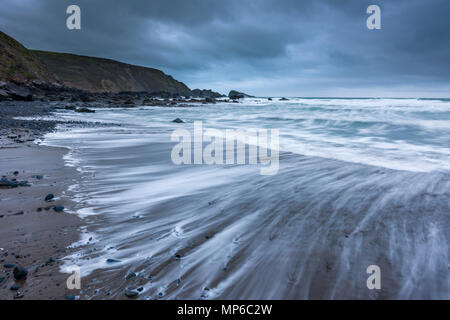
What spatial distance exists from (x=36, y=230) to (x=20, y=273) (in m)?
0.62

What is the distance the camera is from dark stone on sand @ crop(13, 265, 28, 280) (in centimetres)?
145

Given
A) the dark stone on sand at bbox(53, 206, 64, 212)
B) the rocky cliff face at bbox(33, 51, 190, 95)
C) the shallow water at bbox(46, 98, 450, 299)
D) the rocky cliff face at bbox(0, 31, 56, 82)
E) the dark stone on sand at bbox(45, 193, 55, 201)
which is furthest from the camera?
the rocky cliff face at bbox(33, 51, 190, 95)

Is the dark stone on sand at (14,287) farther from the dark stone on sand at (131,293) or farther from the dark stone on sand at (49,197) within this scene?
the dark stone on sand at (49,197)

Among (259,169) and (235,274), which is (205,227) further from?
(259,169)

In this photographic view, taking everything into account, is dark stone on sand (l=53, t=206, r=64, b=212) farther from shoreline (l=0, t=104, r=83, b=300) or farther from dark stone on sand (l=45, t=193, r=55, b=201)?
dark stone on sand (l=45, t=193, r=55, b=201)

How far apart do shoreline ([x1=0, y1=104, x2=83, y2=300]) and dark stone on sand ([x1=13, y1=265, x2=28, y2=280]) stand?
0.03 m

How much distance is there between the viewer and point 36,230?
1986mm

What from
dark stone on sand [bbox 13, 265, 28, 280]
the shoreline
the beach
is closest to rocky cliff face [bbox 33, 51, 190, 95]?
the shoreline

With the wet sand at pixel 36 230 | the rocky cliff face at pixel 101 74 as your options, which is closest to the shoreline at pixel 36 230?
the wet sand at pixel 36 230

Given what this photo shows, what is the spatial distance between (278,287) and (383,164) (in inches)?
148

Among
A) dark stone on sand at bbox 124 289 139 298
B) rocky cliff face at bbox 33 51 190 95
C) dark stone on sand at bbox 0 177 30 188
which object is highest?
rocky cliff face at bbox 33 51 190 95

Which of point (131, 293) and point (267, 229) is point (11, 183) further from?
point (267, 229)

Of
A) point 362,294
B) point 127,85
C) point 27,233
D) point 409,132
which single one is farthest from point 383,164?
point 127,85
